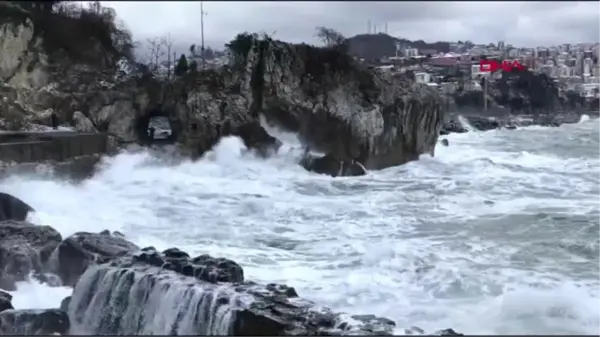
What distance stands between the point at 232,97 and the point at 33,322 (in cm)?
2188

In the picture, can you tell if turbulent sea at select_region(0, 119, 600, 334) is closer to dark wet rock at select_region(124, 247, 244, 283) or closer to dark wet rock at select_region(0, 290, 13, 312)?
dark wet rock at select_region(0, 290, 13, 312)

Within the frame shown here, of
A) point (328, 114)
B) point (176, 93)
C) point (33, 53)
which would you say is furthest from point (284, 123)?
point (33, 53)

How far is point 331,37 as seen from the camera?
36750 millimetres

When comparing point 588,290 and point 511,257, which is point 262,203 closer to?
point 511,257

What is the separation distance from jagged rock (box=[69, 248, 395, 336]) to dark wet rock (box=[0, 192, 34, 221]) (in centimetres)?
591

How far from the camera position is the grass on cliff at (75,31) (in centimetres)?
3139

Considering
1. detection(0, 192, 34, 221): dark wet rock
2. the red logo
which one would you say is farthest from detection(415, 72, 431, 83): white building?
detection(0, 192, 34, 221): dark wet rock

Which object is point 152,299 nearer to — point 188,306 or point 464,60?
point 188,306

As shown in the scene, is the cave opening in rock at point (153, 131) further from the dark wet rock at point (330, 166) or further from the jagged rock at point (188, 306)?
the jagged rock at point (188, 306)

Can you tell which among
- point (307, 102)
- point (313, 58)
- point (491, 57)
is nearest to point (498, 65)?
point (491, 57)

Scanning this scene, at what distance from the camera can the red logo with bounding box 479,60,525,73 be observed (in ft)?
185

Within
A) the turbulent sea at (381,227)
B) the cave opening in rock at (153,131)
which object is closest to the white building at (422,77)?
the turbulent sea at (381,227)

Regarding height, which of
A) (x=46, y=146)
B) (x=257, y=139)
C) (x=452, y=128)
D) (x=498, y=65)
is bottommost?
(x=452, y=128)

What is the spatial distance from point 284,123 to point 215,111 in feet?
9.93
